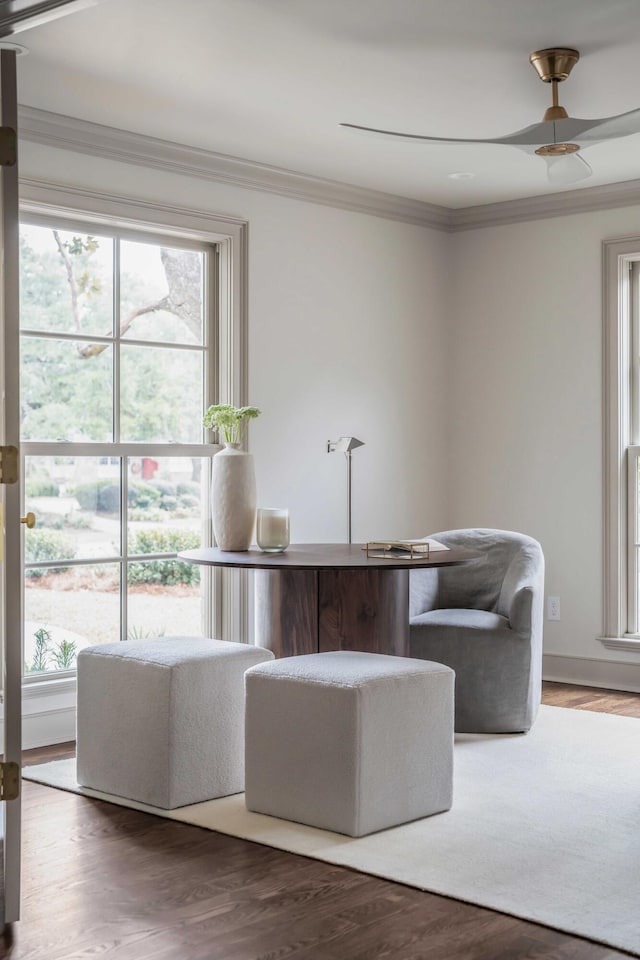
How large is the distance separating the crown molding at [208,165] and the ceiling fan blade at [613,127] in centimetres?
185

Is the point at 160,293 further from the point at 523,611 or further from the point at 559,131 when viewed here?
the point at 523,611

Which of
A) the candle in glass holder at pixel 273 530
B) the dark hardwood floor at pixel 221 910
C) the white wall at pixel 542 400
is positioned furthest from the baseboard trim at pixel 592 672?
the dark hardwood floor at pixel 221 910

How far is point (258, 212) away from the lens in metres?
5.18

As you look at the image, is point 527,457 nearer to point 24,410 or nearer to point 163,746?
point 24,410

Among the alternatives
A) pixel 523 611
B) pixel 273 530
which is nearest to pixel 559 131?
pixel 273 530

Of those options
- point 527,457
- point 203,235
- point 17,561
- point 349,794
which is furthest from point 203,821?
point 527,457

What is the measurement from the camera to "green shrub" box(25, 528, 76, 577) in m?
4.43

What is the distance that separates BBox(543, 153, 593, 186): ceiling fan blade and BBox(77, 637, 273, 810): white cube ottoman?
1974 mm

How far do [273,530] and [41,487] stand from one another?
0.99 metres

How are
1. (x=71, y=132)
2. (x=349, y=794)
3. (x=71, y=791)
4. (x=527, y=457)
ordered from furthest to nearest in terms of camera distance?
(x=527, y=457), (x=71, y=132), (x=71, y=791), (x=349, y=794)

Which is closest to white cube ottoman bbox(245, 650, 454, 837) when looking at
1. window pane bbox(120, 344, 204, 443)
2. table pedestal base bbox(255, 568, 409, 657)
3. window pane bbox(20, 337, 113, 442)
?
table pedestal base bbox(255, 568, 409, 657)

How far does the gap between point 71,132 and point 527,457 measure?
2.86 m

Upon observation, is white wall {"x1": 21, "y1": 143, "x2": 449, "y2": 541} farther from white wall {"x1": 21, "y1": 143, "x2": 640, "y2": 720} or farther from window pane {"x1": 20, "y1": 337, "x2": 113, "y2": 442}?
window pane {"x1": 20, "y1": 337, "x2": 113, "y2": 442}

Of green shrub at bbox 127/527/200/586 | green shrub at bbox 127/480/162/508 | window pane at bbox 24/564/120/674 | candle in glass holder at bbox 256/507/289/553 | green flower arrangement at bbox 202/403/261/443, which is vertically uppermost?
green flower arrangement at bbox 202/403/261/443
